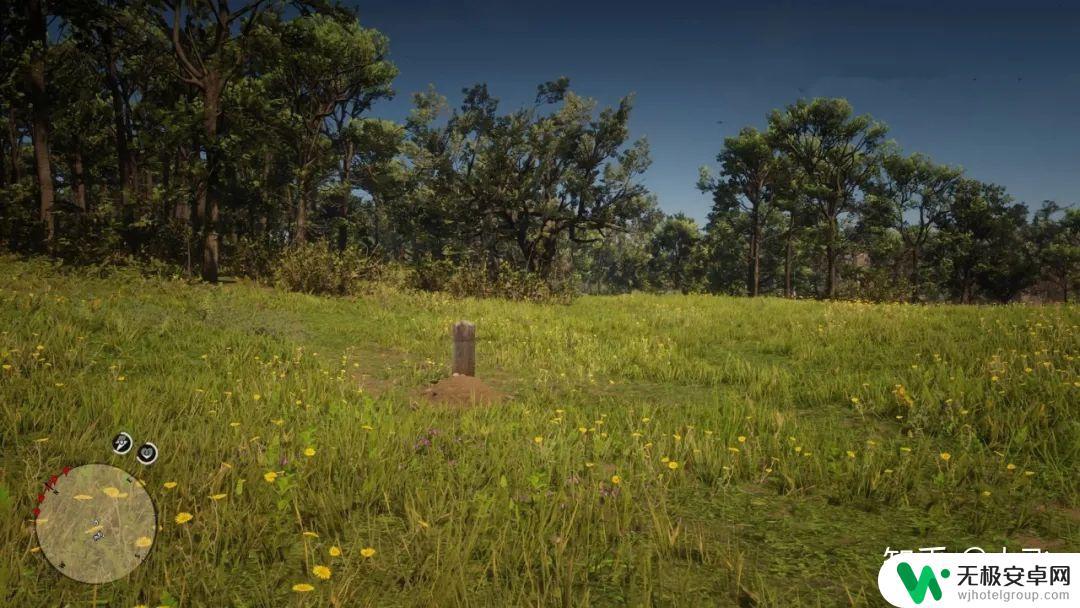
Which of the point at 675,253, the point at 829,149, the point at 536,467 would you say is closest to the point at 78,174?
the point at 536,467

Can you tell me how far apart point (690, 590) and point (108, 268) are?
1669 cm

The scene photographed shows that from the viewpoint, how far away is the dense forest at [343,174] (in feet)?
50.9

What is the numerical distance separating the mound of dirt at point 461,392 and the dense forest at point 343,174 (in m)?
11.6

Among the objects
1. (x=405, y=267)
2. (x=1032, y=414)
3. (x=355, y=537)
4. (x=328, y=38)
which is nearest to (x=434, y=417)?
(x=355, y=537)

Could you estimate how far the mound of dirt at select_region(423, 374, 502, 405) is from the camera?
5.89 metres

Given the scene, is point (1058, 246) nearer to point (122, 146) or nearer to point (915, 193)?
point (915, 193)

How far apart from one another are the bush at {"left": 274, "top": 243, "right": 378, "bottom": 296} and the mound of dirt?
1146 centimetres

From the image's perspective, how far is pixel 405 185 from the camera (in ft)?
106

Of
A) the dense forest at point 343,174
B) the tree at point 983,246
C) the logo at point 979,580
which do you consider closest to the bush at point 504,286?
the dense forest at point 343,174

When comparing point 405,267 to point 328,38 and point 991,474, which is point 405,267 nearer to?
point 328,38

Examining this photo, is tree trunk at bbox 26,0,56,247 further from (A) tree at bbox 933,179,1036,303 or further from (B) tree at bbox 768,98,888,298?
(A) tree at bbox 933,179,1036,303

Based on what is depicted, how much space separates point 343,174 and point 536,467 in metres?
33.0

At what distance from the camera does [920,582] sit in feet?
7.73

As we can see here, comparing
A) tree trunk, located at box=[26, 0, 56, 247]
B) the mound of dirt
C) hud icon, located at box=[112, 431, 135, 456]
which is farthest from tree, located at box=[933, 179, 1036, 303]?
tree trunk, located at box=[26, 0, 56, 247]
